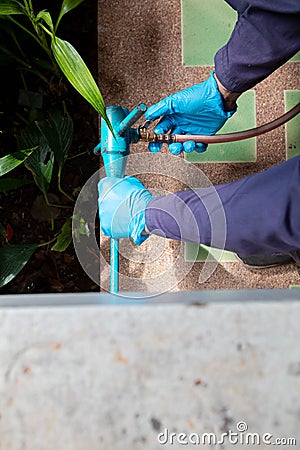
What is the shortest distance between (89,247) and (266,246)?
1.80 feet

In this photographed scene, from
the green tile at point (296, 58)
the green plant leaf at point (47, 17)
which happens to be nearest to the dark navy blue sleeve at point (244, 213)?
the green plant leaf at point (47, 17)

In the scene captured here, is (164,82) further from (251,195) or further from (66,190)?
(251,195)

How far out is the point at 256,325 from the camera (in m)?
0.28

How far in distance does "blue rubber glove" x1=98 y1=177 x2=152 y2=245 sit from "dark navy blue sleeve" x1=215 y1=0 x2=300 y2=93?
29 centimetres

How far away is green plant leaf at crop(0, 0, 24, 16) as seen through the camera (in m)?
0.98

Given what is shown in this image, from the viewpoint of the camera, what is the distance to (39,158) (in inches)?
44.6

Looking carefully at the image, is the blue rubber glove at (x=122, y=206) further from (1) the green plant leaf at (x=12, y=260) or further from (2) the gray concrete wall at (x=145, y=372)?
(2) the gray concrete wall at (x=145, y=372)

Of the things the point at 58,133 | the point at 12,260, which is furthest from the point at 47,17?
the point at 12,260

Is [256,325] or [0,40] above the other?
[0,40]

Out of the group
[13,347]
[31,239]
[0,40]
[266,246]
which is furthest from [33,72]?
[13,347]

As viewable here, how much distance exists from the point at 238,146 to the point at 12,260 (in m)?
0.60

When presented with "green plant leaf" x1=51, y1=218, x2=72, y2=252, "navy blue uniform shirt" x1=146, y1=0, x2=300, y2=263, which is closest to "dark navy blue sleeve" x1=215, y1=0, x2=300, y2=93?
"navy blue uniform shirt" x1=146, y1=0, x2=300, y2=263

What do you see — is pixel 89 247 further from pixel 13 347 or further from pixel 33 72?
pixel 13 347

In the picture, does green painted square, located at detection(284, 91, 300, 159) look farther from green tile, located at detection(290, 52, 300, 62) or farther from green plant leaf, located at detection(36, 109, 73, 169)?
green plant leaf, located at detection(36, 109, 73, 169)
